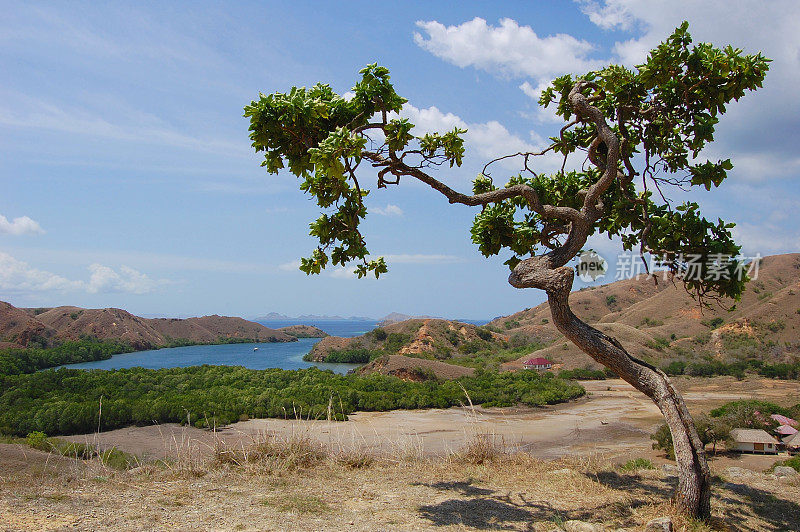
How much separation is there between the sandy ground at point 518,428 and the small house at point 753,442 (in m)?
0.60

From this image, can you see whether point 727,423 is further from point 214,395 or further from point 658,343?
point 658,343

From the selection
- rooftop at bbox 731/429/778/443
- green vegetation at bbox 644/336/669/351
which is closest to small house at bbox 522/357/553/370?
green vegetation at bbox 644/336/669/351

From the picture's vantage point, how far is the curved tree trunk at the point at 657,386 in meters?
4.70

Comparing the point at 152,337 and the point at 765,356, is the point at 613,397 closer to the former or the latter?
the point at 765,356

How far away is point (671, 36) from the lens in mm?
5672

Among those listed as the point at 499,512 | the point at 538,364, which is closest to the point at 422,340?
the point at 538,364

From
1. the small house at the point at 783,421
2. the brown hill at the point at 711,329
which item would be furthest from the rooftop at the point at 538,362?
the small house at the point at 783,421

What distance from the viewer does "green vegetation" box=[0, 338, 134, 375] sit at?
31959 millimetres

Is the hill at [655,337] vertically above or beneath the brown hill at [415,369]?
above

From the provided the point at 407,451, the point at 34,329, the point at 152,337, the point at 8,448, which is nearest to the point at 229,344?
the point at 152,337

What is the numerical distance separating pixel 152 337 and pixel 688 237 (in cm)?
7244

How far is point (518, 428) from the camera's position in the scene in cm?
1666

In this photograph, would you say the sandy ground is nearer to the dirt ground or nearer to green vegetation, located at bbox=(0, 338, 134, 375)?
the dirt ground

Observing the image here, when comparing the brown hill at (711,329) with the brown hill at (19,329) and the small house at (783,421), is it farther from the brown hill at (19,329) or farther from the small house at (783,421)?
the brown hill at (19,329)
